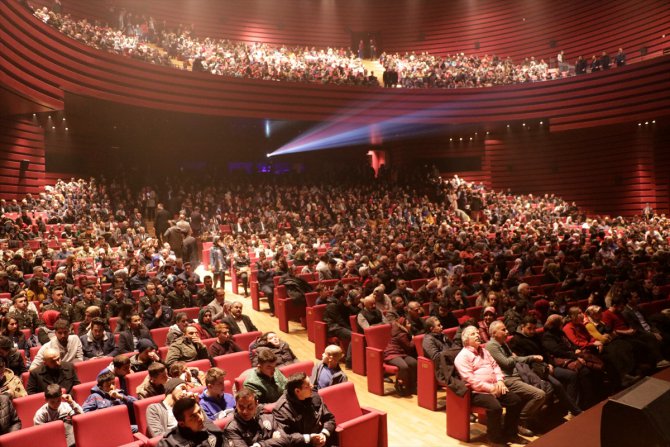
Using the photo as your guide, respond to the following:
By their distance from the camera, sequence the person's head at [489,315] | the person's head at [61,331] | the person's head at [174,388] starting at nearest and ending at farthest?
1. the person's head at [174,388]
2. the person's head at [61,331]
3. the person's head at [489,315]

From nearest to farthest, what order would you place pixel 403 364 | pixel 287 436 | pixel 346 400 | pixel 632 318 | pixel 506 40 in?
pixel 287 436 < pixel 346 400 < pixel 403 364 < pixel 632 318 < pixel 506 40

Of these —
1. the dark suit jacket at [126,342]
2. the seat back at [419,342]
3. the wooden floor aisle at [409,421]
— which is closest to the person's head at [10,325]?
the dark suit jacket at [126,342]

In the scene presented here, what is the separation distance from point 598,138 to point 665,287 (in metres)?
11.8

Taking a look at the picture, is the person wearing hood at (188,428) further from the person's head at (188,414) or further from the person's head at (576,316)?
the person's head at (576,316)

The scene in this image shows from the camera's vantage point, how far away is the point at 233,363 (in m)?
4.61

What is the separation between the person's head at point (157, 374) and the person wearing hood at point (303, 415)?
1036 millimetres

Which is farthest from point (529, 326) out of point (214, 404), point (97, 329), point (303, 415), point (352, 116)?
point (352, 116)

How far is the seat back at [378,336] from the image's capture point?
5.54 m

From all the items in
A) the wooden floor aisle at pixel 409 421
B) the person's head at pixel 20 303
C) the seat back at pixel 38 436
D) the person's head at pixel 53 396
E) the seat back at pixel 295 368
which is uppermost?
the person's head at pixel 20 303

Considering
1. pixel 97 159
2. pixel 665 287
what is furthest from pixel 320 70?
pixel 665 287

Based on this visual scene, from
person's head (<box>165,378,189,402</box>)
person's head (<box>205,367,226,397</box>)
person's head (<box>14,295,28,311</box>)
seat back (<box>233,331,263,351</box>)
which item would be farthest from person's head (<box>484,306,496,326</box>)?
person's head (<box>14,295,28,311</box>)

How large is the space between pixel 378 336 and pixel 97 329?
9.20 feet

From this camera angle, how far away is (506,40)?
2094cm

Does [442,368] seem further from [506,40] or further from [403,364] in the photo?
[506,40]
